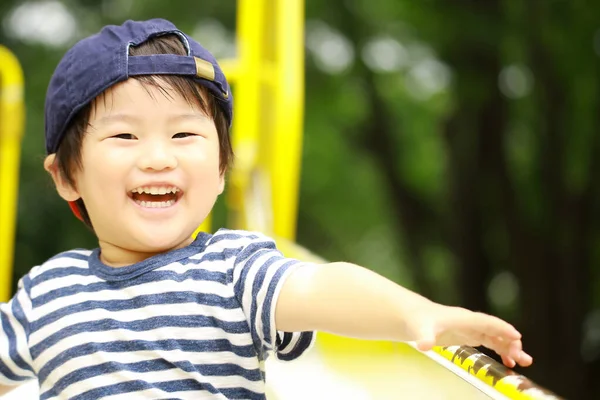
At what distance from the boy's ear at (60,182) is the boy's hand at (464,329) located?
62 cm

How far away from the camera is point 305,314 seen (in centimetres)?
101

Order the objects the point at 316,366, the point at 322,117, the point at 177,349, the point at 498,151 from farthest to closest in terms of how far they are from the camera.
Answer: the point at 322,117 < the point at 498,151 < the point at 316,366 < the point at 177,349

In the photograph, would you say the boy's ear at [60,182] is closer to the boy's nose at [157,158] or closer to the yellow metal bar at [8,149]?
the boy's nose at [157,158]

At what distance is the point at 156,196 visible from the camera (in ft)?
3.88

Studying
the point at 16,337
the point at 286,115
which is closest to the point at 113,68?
the point at 16,337

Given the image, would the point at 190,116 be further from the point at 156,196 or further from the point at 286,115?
the point at 286,115

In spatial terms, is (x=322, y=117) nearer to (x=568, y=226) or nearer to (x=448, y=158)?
(x=448, y=158)

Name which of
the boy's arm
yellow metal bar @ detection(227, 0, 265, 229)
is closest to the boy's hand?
the boy's arm

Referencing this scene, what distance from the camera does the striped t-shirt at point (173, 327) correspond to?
1097 mm

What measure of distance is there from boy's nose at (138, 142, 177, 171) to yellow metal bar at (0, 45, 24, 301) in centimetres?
171

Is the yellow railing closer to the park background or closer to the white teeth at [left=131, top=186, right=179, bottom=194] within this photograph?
the white teeth at [left=131, top=186, right=179, bottom=194]

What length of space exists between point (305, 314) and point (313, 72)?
557 centimetres

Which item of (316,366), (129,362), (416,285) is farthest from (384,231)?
(129,362)

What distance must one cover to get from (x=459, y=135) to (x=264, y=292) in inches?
199
